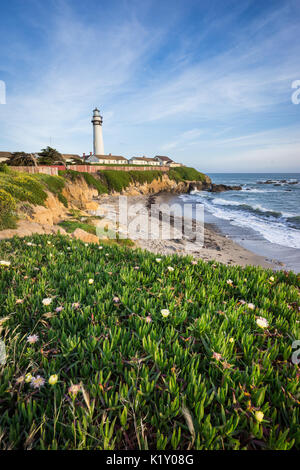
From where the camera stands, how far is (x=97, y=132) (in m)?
60.8

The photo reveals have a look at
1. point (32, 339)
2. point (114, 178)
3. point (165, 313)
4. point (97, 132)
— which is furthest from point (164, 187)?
point (32, 339)

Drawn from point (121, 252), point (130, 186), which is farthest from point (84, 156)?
point (121, 252)

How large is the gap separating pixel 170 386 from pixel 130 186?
134ft

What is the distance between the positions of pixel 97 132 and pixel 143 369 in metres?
69.5

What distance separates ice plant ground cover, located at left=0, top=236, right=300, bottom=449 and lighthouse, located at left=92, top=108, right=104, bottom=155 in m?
65.6

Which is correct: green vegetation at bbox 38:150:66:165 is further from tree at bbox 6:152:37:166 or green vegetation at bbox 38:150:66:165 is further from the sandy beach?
the sandy beach

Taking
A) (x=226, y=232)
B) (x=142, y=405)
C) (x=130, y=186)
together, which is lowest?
(x=226, y=232)

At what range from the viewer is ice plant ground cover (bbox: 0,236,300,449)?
1.05m

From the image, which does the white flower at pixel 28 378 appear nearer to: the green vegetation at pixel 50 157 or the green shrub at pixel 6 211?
the green shrub at pixel 6 211

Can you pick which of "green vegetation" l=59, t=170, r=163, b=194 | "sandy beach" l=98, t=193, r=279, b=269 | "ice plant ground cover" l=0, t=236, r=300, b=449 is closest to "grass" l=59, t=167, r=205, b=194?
"green vegetation" l=59, t=170, r=163, b=194

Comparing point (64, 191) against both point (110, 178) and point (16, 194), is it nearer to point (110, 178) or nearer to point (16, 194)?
point (16, 194)

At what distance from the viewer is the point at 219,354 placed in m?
1.47

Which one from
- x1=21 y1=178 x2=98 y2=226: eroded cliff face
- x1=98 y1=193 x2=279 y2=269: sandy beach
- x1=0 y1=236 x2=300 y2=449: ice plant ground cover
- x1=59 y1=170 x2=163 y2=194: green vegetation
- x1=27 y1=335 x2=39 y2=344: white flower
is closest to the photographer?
x1=0 y1=236 x2=300 y2=449: ice plant ground cover

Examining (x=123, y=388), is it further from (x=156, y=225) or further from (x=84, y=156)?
(x=84, y=156)
